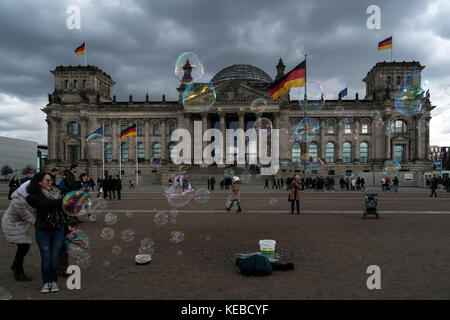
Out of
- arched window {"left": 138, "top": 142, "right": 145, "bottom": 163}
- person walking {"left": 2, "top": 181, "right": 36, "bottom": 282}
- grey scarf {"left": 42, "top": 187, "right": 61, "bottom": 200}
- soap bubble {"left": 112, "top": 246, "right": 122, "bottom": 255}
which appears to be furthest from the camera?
arched window {"left": 138, "top": 142, "right": 145, "bottom": 163}

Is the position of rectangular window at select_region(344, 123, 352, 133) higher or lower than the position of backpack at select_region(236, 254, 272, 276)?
higher

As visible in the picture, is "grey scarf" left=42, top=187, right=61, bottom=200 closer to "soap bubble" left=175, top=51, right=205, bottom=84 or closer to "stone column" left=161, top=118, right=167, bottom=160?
"soap bubble" left=175, top=51, right=205, bottom=84

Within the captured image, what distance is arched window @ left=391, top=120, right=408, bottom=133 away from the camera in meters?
62.5

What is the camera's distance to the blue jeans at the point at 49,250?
5.00m

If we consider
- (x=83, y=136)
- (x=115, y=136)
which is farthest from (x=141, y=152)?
(x=83, y=136)

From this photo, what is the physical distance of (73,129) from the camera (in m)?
65.6

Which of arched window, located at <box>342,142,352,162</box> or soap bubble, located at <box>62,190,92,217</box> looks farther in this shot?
arched window, located at <box>342,142,352,162</box>

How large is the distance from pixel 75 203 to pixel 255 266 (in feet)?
12.5

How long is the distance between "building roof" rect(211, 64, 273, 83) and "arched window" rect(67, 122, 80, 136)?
1342 inches

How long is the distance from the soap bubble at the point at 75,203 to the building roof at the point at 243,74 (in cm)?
7143

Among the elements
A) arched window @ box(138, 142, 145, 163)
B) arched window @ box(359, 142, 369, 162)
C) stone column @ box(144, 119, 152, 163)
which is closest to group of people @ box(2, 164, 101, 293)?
stone column @ box(144, 119, 152, 163)

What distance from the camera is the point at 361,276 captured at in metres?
5.87

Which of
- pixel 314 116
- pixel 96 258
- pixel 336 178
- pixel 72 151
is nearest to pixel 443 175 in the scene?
pixel 336 178
